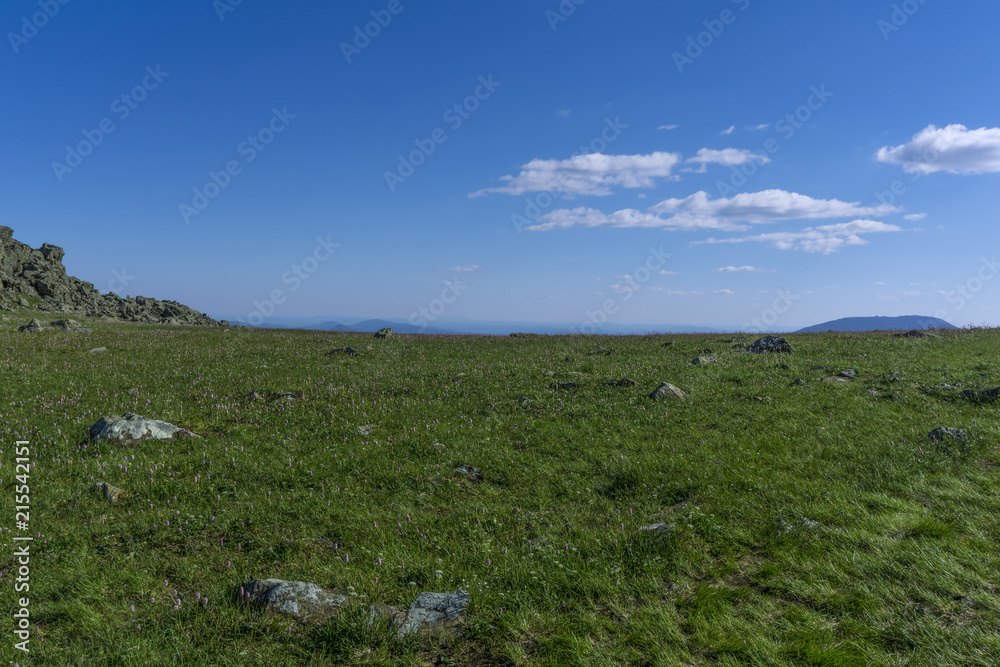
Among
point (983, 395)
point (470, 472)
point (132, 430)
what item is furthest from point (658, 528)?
point (983, 395)

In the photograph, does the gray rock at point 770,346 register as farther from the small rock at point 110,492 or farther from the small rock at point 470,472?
the small rock at point 110,492

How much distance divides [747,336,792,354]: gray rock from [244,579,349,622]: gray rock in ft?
78.2

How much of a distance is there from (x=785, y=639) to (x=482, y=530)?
417 cm

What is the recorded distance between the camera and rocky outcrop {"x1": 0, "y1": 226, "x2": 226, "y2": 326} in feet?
192

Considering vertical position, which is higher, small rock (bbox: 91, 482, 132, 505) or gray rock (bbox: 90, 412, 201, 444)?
gray rock (bbox: 90, 412, 201, 444)

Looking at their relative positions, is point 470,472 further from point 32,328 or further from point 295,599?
point 32,328

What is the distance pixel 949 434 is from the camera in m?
10.2

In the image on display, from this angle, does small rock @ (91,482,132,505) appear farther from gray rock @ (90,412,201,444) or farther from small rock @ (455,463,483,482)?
small rock @ (455,463,483,482)

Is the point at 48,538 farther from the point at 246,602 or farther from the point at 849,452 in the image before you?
the point at 849,452

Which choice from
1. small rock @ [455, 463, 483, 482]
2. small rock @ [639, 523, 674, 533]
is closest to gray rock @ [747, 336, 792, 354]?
small rock @ [455, 463, 483, 482]

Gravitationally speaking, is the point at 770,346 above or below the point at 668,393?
above

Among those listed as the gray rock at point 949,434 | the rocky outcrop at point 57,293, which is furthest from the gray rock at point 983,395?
the rocky outcrop at point 57,293

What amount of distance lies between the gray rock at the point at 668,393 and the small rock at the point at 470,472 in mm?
7294

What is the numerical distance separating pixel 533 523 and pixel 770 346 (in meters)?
22.3
